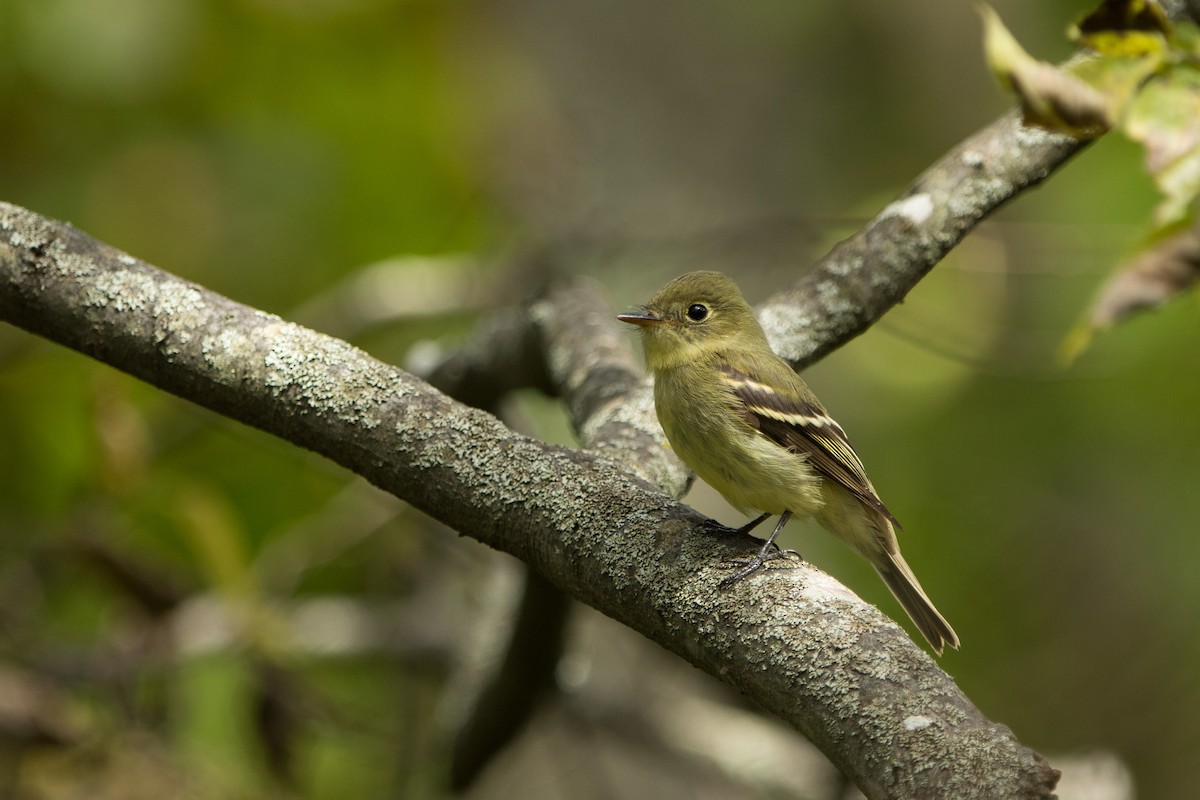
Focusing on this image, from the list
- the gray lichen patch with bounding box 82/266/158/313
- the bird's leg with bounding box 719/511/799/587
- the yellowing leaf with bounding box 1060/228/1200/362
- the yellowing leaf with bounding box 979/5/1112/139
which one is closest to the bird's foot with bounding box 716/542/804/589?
the bird's leg with bounding box 719/511/799/587

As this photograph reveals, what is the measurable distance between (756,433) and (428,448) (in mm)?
1265

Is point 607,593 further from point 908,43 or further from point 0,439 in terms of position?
point 908,43

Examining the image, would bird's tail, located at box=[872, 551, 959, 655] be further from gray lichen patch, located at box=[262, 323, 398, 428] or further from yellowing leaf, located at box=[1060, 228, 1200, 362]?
gray lichen patch, located at box=[262, 323, 398, 428]

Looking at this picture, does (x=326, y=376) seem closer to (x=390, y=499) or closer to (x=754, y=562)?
(x=754, y=562)

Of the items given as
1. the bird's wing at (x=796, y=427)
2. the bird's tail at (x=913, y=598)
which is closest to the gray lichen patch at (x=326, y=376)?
the bird's wing at (x=796, y=427)

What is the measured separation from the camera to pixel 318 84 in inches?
230

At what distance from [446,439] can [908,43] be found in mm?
7496

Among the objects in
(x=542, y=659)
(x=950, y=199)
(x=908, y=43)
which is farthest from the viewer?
(x=908, y=43)

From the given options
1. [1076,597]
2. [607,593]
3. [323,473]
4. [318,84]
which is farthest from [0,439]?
[1076,597]

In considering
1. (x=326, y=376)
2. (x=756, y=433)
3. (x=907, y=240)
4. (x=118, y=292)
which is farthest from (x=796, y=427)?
(x=118, y=292)

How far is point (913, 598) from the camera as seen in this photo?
3.97m

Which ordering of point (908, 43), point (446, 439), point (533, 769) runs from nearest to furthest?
point (446, 439) < point (533, 769) < point (908, 43)

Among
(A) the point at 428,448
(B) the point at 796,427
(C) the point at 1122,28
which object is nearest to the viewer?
(C) the point at 1122,28

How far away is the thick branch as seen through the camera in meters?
2.24
